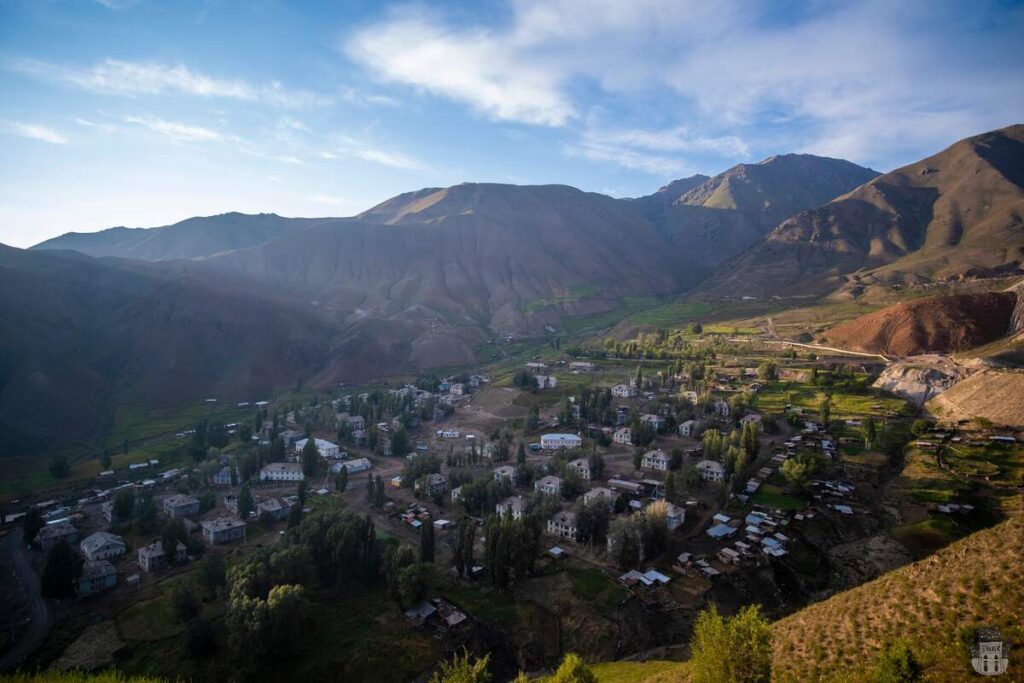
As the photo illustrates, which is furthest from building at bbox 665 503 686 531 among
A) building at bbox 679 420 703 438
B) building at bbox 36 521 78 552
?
building at bbox 36 521 78 552

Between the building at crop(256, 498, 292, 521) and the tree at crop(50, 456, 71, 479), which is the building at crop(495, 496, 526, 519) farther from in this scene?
the tree at crop(50, 456, 71, 479)

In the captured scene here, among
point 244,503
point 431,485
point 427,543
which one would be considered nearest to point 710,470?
point 431,485

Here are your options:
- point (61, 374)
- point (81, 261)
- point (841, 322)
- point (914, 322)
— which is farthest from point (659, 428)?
point (81, 261)

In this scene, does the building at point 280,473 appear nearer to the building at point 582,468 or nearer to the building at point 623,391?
the building at point 582,468

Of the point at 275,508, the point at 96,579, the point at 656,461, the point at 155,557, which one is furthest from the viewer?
the point at 656,461

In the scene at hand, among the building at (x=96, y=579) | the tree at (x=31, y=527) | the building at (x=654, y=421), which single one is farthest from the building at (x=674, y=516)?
the tree at (x=31, y=527)
